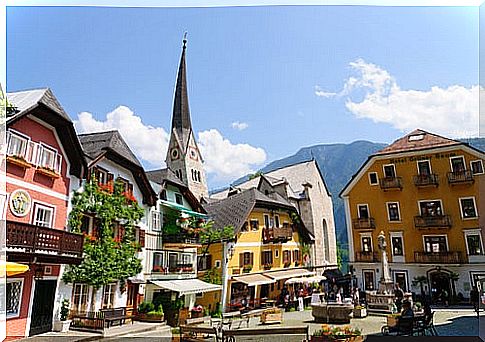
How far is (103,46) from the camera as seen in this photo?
5789 mm

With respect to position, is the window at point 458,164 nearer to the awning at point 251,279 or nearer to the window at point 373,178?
the window at point 373,178

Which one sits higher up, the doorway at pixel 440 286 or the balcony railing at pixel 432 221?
the balcony railing at pixel 432 221

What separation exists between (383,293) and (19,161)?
183 inches

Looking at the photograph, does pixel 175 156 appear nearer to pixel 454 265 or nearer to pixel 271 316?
pixel 271 316

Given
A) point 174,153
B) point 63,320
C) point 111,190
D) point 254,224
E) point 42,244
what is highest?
point 174,153

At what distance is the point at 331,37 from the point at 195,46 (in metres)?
1.83

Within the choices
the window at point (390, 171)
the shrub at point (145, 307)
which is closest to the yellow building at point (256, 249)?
the shrub at point (145, 307)

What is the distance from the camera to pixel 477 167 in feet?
17.3

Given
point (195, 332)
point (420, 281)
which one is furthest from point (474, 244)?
point (195, 332)

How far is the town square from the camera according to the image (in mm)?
5195

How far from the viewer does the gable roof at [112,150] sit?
5.53 metres

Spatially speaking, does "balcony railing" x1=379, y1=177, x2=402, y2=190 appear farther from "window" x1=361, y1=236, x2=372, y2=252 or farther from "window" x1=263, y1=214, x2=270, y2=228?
"window" x1=263, y1=214, x2=270, y2=228

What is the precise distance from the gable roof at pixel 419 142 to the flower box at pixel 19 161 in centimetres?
448

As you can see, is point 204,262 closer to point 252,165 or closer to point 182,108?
point 252,165
